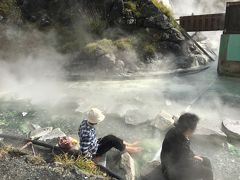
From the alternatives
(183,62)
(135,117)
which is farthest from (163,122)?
(183,62)

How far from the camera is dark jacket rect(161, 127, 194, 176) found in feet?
13.5

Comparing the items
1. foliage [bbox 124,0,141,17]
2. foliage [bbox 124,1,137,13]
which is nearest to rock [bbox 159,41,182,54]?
foliage [bbox 124,0,141,17]

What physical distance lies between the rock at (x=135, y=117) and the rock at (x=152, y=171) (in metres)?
2.02

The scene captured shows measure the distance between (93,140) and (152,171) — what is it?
1269 millimetres

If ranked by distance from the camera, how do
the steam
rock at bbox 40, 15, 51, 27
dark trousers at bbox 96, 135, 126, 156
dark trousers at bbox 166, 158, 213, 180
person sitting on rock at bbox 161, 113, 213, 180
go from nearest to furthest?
person sitting on rock at bbox 161, 113, 213, 180, dark trousers at bbox 166, 158, 213, 180, dark trousers at bbox 96, 135, 126, 156, the steam, rock at bbox 40, 15, 51, 27

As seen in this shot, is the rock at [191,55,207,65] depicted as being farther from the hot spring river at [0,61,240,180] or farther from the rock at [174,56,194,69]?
the hot spring river at [0,61,240,180]

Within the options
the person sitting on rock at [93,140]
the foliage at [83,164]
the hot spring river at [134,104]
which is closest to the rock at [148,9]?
the hot spring river at [134,104]

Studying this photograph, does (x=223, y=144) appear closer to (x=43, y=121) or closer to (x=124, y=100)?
(x=124, y=100)

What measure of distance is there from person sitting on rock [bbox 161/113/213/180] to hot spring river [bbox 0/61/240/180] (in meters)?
0.96

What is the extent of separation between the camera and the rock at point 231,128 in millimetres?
6051

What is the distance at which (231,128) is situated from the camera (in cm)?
626

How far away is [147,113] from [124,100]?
156 centimetres

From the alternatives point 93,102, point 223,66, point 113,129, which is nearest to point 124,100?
point 93,102

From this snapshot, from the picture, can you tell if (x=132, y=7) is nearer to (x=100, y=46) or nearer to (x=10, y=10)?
(x=100, y=46)
